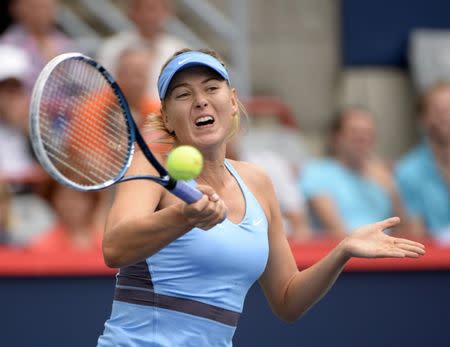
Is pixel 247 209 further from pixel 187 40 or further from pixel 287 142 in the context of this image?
pixel 187 40

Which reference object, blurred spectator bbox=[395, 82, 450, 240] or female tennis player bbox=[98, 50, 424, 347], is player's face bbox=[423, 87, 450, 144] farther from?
female tennis player bbox=[98, 50, 424, 347]

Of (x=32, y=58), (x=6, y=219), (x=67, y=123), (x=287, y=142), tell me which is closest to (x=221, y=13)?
(x=287, y=142)

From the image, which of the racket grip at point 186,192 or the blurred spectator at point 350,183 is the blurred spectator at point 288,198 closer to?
the blurred spectator at point 350,183

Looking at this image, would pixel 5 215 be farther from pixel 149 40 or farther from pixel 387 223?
pixel 387 223

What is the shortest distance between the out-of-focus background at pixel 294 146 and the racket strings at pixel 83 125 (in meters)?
0.62

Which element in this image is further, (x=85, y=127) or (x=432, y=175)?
(x=432, y=175)

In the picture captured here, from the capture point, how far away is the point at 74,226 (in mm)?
5562

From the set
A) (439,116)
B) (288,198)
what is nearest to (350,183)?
(288,198)

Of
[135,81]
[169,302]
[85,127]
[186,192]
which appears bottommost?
[169,302]

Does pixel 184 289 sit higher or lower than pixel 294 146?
lower

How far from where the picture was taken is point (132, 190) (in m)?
3.04

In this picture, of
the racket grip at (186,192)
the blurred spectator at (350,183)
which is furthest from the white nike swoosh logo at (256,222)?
the blurred spectator at (350,183)

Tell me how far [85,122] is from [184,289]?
0.69 metres

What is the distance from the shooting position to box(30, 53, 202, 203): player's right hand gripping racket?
284cm
